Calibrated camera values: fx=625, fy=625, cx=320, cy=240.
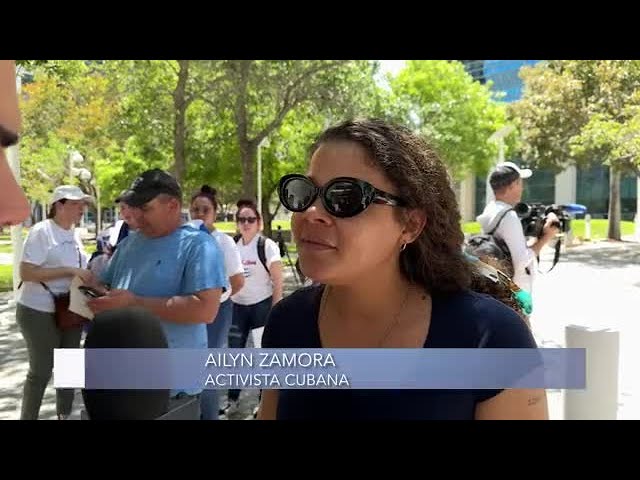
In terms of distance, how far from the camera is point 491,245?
3.16 meters

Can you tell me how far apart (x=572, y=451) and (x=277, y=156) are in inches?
515

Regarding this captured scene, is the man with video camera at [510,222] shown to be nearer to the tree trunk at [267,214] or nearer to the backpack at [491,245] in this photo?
the backpack at [491,245]

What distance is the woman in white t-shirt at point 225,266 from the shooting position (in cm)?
346

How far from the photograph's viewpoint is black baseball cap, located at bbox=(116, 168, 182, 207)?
2.47 m

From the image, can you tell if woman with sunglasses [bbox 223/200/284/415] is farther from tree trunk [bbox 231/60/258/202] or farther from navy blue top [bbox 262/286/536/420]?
tree trunk [bbox 231/60/258/202]

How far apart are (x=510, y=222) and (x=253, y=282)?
1676mm

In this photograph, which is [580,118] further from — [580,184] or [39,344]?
[39,344]

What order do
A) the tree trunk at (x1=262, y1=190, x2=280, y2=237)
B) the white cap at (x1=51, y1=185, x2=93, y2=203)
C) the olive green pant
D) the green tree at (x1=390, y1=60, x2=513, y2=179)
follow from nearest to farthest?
the olive green pant < the white cap at (x1=51, y1=185, x2=93, y2=203) < the tree trunk at (x1=262, y1=190, x2=280, y2=237) < the green tree at (x1=390, y1=60, x2=513, y2=179)

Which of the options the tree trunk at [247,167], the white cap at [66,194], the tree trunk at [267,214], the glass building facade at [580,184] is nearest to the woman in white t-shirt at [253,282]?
the white cap at [66,194]

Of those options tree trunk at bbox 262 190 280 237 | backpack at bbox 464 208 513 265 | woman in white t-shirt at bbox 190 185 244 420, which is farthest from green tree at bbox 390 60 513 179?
backpack at bbox 464 208 513 265

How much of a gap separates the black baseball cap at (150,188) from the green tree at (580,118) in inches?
302

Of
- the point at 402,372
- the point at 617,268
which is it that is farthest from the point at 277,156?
the point at 402,372

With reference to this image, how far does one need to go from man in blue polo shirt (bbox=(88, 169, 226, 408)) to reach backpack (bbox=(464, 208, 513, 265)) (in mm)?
1311

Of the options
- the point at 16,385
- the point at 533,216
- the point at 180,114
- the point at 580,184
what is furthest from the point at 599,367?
the point at 580,184
